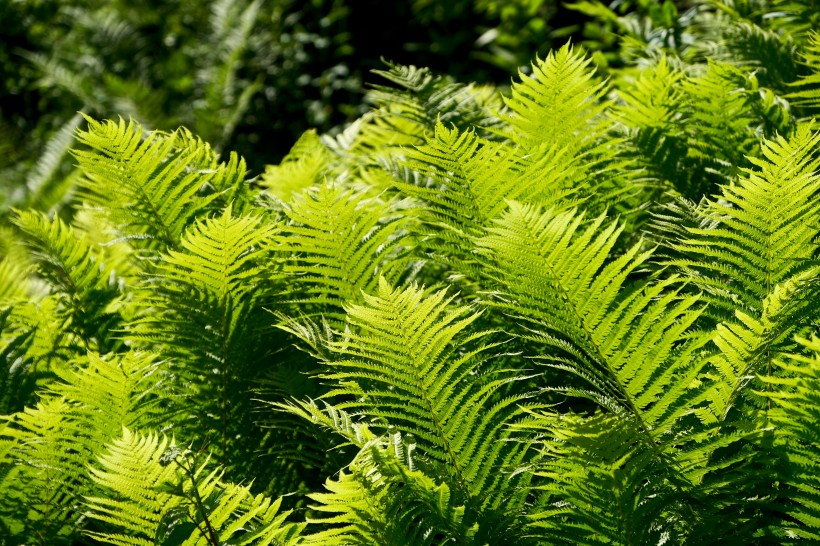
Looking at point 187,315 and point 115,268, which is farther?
point 115,268

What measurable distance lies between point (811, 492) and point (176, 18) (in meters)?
6.74

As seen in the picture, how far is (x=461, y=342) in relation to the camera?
118 centimetres

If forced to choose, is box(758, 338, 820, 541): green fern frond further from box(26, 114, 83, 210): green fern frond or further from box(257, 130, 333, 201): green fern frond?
box(26, 114, 83, 210): green fern frond

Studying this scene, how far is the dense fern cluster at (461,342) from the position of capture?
3.51 feet

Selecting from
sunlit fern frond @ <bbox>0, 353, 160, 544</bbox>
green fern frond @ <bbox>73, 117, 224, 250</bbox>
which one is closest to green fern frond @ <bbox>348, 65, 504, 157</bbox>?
green fern frond @ <bbox>73, 117, 224, 250</bbox>

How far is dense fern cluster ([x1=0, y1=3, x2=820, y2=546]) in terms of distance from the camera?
1.07 meters

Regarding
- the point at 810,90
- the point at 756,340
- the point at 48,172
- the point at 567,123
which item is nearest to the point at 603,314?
the point at 756,340

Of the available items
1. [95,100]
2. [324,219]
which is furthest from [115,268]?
[95,100]

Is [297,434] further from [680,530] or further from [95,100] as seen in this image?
[95,100]

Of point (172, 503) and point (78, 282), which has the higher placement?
point (78, 282)

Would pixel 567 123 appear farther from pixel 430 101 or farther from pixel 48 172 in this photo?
pixel 48 172

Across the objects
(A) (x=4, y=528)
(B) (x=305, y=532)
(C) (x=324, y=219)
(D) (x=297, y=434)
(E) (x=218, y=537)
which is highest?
(C) (x=324, y=219)

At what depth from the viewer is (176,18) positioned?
6797mm

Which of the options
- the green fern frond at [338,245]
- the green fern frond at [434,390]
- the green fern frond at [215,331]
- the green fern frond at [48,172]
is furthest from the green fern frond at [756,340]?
the green fern frond at [48,172]
